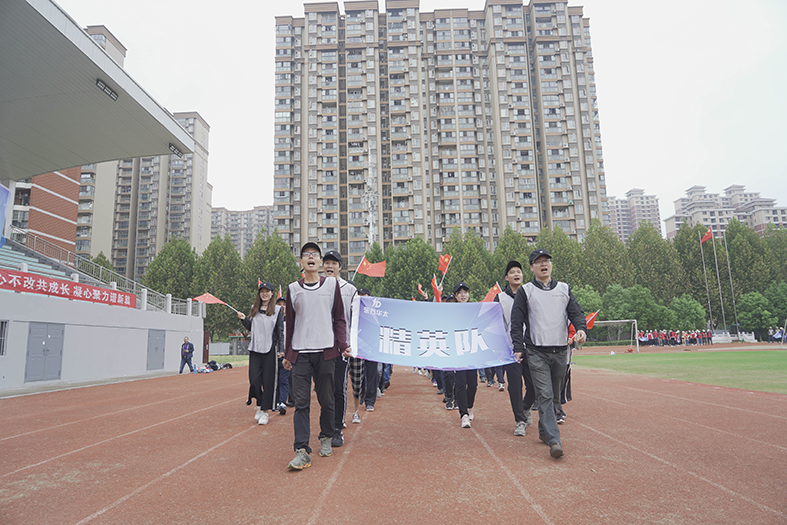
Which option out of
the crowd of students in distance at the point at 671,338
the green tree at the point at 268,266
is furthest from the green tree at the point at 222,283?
the crowd of students in distance at the point at 671,338

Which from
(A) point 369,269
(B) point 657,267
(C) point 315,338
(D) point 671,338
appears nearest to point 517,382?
(C) point 315,338

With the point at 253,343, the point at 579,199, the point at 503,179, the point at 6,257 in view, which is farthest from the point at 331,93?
the point at 253,343

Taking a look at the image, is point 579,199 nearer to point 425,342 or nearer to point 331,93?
point 331,93

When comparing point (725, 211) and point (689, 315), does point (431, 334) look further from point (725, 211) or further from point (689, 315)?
point (725, 211)

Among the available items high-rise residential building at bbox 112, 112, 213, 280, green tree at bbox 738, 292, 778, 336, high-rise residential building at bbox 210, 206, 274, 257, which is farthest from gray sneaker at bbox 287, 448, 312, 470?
high-rise residential building at bbox 210, 206, 274, 257

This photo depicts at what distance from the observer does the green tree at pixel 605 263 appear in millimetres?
49344

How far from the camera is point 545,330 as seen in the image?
5.23 m

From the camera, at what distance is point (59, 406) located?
33.8 feet

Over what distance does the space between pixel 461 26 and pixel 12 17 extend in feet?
250

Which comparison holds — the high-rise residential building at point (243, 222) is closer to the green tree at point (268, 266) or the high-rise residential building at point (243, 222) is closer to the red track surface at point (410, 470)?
the green tree at point (268, 266)

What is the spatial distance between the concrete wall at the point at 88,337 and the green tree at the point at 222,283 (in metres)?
19.8

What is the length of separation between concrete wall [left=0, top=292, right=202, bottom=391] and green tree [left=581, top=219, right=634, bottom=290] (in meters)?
42.7

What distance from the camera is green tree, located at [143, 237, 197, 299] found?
150 ft

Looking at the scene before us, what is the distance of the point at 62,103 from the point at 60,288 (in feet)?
21.9
